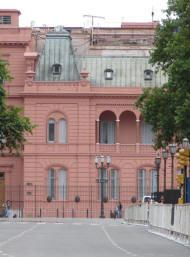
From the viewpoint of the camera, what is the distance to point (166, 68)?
55281 mm

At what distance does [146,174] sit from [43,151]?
9174 mm

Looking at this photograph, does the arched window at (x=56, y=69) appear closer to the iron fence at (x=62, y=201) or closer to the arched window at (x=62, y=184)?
the arched window at (x=62, y=184)

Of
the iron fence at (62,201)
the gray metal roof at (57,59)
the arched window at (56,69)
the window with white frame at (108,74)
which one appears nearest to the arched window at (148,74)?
the window with white frame at (108,74)

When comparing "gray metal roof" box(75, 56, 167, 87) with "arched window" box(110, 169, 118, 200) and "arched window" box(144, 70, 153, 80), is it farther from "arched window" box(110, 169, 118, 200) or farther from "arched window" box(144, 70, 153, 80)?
"arched window" box(110, 169, 118, 200)

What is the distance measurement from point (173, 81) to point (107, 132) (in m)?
36.5

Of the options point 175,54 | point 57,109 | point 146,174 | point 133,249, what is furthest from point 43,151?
point 133,249

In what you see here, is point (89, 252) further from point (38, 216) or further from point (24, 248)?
point (38, 216)

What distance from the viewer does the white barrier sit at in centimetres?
3134

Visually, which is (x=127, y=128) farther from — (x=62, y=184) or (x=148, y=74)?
(x=62, y=184)

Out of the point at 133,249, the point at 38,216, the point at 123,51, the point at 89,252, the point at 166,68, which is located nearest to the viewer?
the point at 89,252

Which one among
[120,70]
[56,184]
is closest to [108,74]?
[120,70]

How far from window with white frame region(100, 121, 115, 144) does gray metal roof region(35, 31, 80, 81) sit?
530cm

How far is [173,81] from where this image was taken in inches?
2021

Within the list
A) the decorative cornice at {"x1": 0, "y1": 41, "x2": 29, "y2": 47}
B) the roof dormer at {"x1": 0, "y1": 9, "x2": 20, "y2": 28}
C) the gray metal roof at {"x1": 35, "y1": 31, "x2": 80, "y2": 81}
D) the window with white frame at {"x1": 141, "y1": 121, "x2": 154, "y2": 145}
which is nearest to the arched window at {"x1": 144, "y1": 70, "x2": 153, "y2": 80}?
the window with white frame at {"x1": 141, "y1": 121, "x2": 154, "y2": 145}
